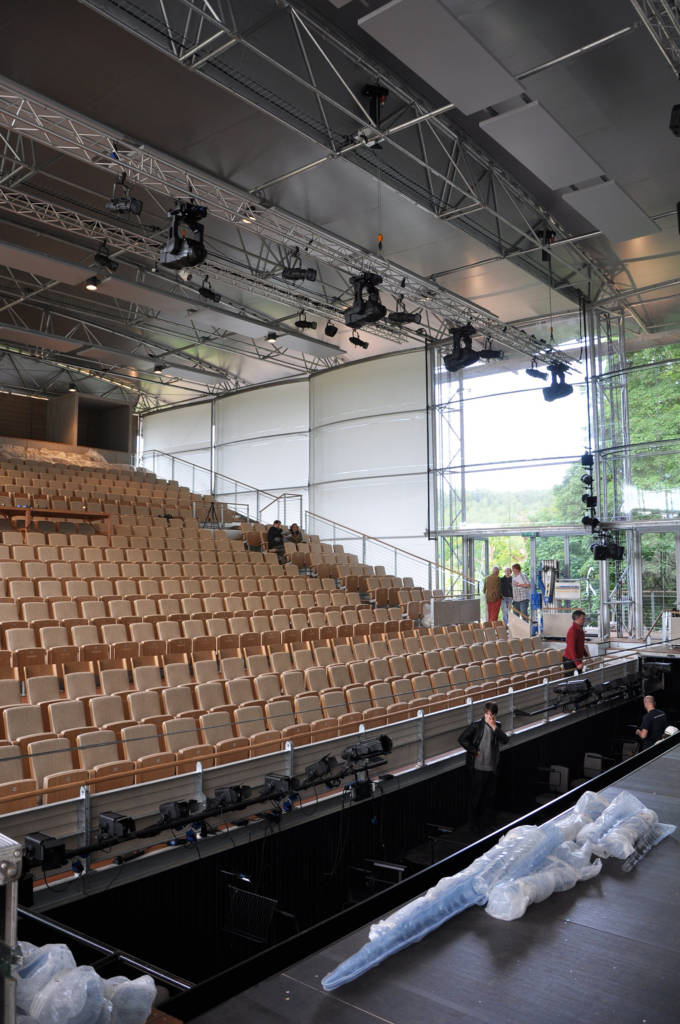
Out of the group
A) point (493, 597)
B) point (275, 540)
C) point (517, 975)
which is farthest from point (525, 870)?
point (275, 540)

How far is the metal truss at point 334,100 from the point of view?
6.30m

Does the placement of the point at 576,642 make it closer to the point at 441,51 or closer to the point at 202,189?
the point at 441,51

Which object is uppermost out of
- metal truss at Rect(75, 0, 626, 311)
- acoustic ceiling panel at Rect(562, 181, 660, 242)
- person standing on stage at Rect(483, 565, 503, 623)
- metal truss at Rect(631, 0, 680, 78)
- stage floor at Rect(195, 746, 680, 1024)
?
metal truss at Rect(75, 0, 626, 311)

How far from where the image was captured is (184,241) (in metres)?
7.36

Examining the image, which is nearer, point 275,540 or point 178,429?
point 275,540

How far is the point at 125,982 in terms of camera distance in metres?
1.73

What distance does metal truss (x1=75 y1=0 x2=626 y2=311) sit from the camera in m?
6.30

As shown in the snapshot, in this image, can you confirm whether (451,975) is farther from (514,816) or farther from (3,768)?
(514,816)

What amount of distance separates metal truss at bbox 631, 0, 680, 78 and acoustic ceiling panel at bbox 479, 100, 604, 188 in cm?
99

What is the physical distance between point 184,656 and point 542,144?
5.84 m

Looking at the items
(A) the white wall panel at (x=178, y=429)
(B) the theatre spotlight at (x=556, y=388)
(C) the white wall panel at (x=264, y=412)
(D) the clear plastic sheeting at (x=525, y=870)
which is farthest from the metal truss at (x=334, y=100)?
(A) the white wall panel at (x=178, y=429)

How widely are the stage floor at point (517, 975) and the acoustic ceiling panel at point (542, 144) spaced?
253 inches

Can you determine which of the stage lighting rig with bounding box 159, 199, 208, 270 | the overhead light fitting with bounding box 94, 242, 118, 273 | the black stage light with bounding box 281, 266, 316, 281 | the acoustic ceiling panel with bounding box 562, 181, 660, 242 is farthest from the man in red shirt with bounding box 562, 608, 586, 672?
the overhead light fitting with bounding box 94, 242, 118, 273

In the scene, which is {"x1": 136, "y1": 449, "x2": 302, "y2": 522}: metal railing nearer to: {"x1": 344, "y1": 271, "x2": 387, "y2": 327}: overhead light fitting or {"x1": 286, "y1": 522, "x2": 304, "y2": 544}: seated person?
{"x1": 286, "y1": 522, "x2": 304, "y2": 544}: seated person
